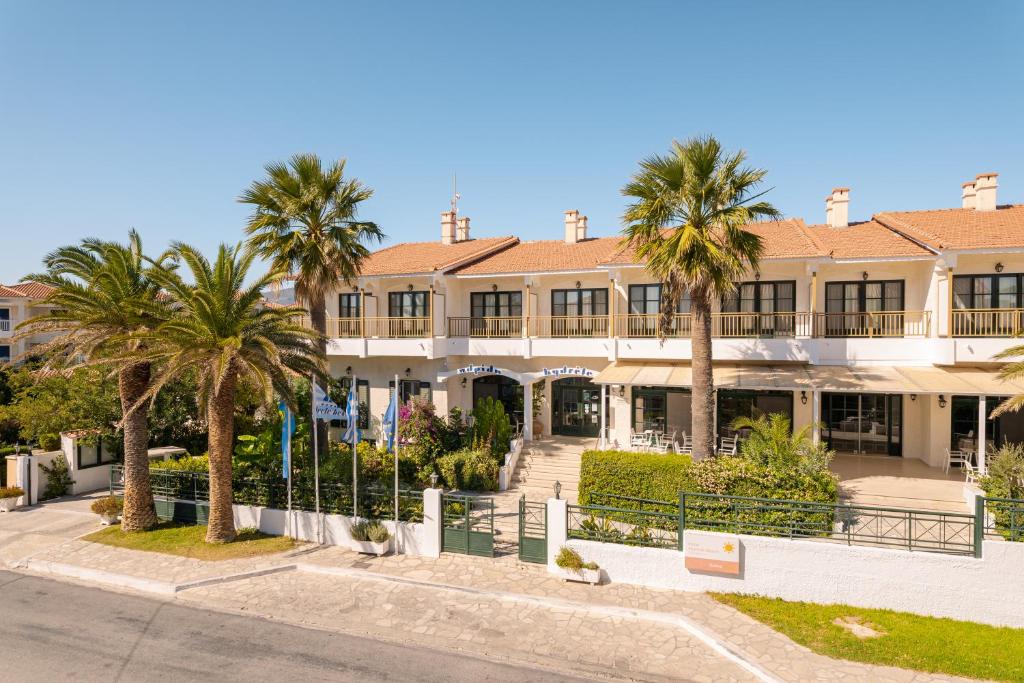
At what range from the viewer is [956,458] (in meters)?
20.1

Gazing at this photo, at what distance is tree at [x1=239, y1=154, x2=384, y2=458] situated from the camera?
65.5 ft

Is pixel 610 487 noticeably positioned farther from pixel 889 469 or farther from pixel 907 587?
pixel 889 469

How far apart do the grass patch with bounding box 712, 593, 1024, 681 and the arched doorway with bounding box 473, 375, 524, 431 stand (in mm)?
15053

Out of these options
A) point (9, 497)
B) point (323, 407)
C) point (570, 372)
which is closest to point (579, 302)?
point (570, 372)

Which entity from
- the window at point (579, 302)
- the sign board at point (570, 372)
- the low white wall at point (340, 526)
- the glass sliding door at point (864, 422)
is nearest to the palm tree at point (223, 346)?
the low white wall at point (340, 526)

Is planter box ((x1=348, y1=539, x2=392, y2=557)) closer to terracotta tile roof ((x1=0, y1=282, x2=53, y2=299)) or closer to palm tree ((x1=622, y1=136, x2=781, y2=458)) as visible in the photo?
palm tree ((x1=622, y1=136, x2=781, y2=458))

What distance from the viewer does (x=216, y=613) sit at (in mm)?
12984

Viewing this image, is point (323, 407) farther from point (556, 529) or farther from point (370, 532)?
point (556, 529)

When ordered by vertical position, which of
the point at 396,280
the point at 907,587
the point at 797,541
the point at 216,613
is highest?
the point at 396,280

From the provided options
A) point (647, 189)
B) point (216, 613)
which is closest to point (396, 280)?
point (647, 189)

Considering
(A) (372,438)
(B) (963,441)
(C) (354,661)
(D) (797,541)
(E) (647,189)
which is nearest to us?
(C) (354,661)

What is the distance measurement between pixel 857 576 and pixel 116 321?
2051 cm

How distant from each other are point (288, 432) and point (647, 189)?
13144 mm

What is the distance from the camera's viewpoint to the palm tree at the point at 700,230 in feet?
55.1
